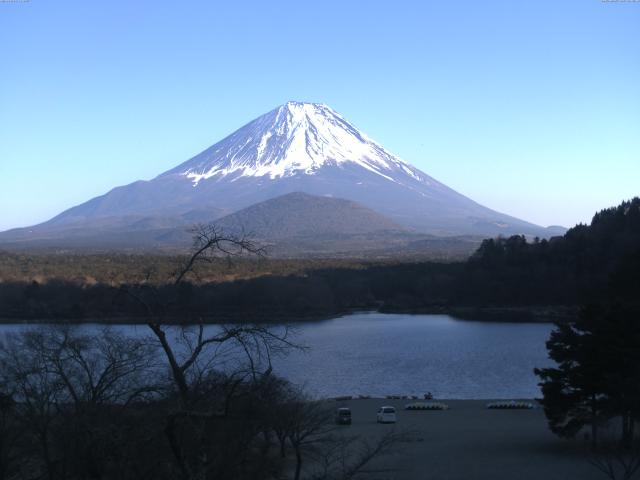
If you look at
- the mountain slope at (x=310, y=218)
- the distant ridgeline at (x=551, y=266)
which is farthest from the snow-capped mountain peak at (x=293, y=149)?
the distant ridgeline at (x=551, y=266)

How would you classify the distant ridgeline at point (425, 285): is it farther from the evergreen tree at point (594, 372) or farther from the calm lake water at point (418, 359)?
the evergreen tree at point (594, 372)

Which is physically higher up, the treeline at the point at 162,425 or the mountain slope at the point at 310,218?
the mountain slope at the point at 310,218

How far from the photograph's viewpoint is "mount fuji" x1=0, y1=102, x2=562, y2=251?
114688mm

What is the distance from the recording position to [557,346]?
11.5 m

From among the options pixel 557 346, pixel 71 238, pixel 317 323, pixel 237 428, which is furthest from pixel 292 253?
pixel 237 428

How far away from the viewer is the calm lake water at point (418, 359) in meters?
18.0

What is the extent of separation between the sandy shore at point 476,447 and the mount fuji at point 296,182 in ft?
308

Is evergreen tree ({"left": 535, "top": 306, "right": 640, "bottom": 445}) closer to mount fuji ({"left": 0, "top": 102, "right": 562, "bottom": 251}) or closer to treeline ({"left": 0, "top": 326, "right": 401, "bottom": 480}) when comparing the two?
treeline ({"left": 0, "top": 326, "right": 401, "bottom": 480})

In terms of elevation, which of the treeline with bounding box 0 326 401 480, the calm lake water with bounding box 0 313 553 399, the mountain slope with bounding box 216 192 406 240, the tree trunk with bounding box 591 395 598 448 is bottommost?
the calm lake water with bounding box 0 313 553 399

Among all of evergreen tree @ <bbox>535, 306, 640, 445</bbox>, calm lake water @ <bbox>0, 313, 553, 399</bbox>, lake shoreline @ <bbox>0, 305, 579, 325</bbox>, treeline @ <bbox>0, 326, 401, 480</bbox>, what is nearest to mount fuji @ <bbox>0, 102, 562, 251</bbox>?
lake shoreline @ <bbox>0, 305, 579, 325</bbox>

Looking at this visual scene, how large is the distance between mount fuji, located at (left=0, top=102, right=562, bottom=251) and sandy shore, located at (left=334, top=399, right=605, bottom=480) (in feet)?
308

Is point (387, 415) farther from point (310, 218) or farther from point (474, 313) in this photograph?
point (310, 218)

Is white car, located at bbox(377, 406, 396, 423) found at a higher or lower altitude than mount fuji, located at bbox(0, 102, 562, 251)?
lower

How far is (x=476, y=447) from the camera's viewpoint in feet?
37.8
